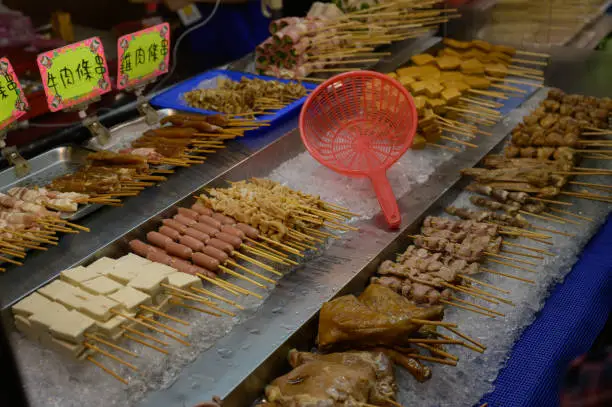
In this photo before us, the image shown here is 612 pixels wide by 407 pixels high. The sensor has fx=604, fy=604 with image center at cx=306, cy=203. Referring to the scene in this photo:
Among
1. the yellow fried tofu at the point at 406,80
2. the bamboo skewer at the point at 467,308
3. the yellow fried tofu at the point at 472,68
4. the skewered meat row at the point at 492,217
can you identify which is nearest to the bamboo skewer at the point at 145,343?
the bamboo skewer at the point at 467,308

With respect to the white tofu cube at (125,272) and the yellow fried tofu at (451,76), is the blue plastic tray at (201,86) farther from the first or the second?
the white tofu cube at (125,272)

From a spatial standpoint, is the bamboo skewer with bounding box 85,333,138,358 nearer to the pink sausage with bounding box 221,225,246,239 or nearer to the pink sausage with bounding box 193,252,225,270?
Answer: the pink sausage with bounding box 193,252,225,270

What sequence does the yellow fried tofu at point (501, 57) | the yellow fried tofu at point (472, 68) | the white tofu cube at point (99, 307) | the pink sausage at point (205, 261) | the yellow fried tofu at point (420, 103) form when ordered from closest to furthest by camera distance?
1. the white tofu cube at point (99, 307)
2. the pink sausage at point (205, 261)
3. the yellow fried tofu at point (420, 103)
4. the yellow fried tofu at point (472, 68)
5. the yellow fried tofu at point (501, 57)

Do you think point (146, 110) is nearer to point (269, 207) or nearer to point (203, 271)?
point (269, 207)

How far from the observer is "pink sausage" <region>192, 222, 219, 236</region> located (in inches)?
142

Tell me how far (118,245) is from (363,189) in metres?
1.69

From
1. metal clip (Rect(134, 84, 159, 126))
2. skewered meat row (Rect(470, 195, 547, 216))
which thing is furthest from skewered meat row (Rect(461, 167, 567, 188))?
metal clip (Rect(134, 84, 159, 126))

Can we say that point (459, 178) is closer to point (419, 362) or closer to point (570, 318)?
point (570, 318)

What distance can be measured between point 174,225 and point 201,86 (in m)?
2.16

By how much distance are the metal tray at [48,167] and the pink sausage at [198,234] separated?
4.06 ft

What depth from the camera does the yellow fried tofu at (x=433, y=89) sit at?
5008mm

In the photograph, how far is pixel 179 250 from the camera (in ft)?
11.4

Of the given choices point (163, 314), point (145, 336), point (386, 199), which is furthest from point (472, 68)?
point (145, 336)

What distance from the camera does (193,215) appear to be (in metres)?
3.78
